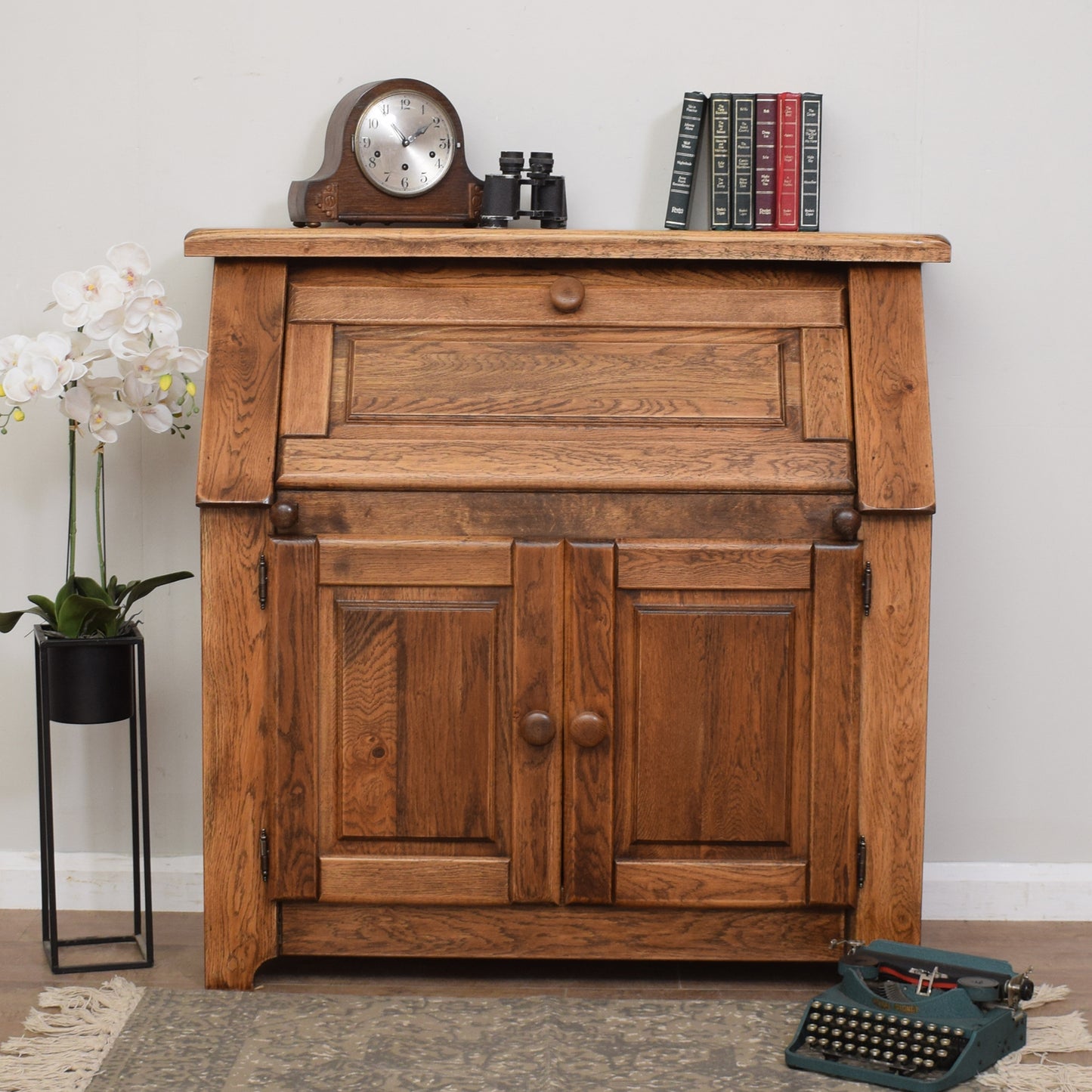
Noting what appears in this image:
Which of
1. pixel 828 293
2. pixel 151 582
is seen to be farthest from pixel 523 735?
pixel 828 293

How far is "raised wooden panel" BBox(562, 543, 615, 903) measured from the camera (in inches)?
85.5

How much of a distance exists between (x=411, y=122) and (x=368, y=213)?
193 millimetres

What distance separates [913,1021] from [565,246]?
4.63 ft

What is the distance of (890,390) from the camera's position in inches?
85.6

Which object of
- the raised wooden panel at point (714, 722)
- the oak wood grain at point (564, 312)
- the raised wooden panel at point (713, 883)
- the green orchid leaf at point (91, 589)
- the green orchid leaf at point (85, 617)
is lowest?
the raised wooden panel at point (713, 883)

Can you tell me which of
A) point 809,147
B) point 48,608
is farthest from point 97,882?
point 809,147

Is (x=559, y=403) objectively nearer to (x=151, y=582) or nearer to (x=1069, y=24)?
(x=151, y=582)

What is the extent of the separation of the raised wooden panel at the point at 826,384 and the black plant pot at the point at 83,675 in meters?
1.32

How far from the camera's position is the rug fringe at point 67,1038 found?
1.93 metres

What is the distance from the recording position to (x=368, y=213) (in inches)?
91.4

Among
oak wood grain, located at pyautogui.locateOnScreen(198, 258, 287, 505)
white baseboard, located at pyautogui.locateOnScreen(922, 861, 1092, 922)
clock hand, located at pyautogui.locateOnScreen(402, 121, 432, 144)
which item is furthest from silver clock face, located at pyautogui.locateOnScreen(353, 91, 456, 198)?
white baseboard, located at pyautogui.locateOnScreen(922, 861, 1092, 922)

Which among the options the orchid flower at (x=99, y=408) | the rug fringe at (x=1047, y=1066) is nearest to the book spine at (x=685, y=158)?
the orchid flower at (x=99, y=408)

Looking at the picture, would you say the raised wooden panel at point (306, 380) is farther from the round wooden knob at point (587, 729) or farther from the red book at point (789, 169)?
the red book at point (789, 169)

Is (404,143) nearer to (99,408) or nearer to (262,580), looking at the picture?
(99,408)
